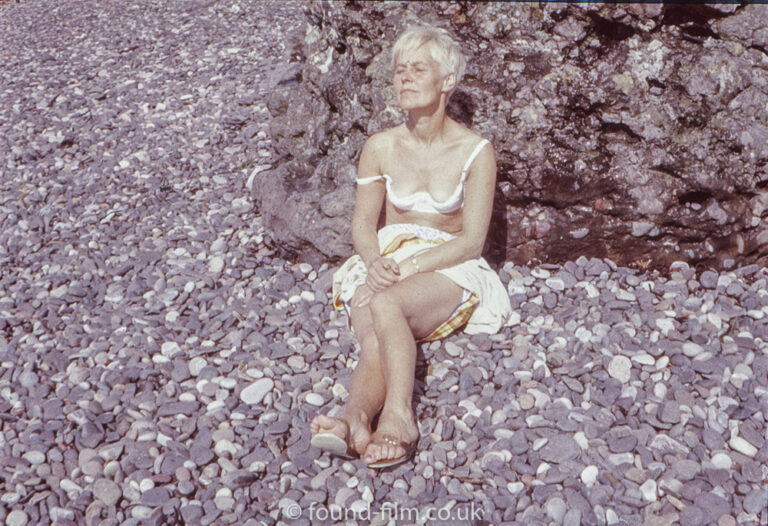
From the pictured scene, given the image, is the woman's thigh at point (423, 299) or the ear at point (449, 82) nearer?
the woman's thigh at point (423, 299)

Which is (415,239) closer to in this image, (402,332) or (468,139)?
(468,139)

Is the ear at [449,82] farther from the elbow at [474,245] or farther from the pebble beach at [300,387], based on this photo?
the pebble beach at [300,387]

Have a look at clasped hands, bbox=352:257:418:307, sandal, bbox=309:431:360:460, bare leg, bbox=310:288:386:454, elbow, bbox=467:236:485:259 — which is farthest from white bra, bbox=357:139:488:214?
sandal, bbox=309:431:360:460

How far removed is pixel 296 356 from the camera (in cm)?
401

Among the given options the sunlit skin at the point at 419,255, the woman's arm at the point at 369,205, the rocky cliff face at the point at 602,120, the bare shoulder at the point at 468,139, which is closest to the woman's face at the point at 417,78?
the sunlit skin at the point at 419,255

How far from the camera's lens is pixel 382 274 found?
3.79 meters

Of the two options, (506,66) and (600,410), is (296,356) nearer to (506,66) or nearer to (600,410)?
(600,410)

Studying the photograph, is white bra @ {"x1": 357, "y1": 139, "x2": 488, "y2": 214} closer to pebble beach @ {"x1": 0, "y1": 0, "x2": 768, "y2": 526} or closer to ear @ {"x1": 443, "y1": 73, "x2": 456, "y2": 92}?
ear @ {"x1": 443, "y1": 73, "x2": 456, "y2": 92}

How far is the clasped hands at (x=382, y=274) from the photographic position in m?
3.79

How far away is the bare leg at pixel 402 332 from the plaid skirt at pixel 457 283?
61 mm

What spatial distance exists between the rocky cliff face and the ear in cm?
56

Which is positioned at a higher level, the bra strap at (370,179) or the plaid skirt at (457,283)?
the bra strap at (370,179)

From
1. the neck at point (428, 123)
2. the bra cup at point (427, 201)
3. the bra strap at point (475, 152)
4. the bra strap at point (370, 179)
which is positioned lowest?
the bra cup at point (427, 201)

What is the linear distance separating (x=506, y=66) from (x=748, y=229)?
73.3 inches
